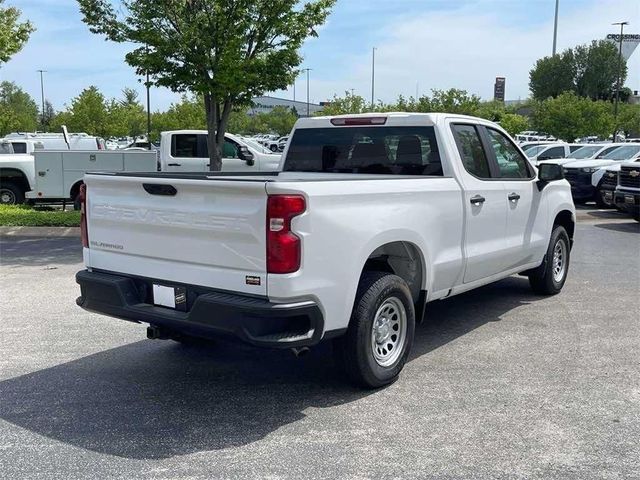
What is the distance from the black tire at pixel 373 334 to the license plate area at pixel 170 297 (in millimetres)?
1069

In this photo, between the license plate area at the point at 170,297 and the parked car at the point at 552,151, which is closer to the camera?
the license plate area at the point at 170,297

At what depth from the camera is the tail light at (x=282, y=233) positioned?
4.04 metres

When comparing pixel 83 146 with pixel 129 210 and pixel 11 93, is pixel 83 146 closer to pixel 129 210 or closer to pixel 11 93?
pixel 129 210

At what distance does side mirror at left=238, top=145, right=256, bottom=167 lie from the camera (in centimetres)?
1642

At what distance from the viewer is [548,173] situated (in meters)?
7.04

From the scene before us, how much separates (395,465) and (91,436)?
184cm

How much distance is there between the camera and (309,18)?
12.7 meters

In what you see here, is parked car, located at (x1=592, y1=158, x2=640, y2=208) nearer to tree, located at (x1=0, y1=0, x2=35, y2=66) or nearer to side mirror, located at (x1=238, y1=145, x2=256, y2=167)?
side mirror, located at (x1=238, y1=145, x2=256, y2=167)

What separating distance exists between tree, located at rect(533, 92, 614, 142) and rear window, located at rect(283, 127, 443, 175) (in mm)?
30435

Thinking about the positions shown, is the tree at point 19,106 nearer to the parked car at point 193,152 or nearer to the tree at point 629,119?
the parked car at point 193,152

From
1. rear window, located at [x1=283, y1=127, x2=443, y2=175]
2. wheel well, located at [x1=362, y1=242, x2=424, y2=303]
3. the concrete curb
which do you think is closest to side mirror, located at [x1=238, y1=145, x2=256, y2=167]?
the concrete curb

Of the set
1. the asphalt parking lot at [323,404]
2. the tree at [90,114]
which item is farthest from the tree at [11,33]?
the tree at [90,114]

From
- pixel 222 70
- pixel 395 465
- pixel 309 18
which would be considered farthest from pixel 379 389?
pixel 309 18

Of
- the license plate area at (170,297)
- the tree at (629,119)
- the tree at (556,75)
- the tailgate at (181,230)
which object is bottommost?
the license plate area at (170,297)
